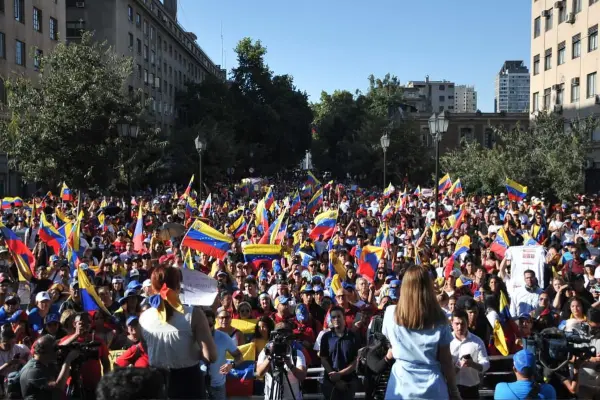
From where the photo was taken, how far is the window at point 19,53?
3628 centimetres

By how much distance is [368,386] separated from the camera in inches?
207

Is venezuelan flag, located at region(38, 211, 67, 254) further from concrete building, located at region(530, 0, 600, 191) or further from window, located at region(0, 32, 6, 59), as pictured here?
concrete building, located at region(530, 0, 600, 191)

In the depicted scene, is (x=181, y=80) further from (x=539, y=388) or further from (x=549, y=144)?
(x=539, y=388)

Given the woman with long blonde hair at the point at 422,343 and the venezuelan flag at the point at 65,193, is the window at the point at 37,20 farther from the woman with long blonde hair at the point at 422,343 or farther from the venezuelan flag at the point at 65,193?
the woman with long blonde hair at the point at 422,343

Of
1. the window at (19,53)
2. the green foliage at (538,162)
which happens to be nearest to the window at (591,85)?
the green foliage at (538,162)

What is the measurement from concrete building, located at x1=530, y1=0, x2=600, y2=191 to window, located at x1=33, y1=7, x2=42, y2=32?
102 feet

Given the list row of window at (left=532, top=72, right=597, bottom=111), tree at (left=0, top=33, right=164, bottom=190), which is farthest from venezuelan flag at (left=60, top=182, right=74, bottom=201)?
row of window at (left=532, top=72, right=597, bottom=111)

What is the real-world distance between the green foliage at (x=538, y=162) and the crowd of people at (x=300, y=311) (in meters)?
9.27

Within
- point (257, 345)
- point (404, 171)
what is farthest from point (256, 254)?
point (404, 171)

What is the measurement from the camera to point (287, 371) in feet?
18.1

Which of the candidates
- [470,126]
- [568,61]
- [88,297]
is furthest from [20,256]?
[470,126]

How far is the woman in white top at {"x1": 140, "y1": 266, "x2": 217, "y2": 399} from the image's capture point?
457cm

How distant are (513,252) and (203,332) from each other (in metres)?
7.65

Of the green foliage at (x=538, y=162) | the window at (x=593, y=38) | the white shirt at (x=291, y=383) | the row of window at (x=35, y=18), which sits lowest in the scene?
the white shirt at (x=291, y=383)
